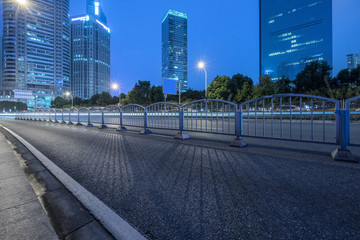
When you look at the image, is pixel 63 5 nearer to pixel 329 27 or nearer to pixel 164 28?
pixel 164 28

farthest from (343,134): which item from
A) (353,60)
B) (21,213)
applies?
(353,60)

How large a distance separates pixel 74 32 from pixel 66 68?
4060 centimetres

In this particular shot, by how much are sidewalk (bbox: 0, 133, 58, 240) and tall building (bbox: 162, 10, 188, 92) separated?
494ft

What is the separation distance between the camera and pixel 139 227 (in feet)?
5.65

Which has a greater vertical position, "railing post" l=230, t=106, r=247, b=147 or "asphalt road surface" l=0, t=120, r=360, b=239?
"railing post" l=230, t=106, r=247, b=147

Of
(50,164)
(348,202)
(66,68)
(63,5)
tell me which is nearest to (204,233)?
(348,202)

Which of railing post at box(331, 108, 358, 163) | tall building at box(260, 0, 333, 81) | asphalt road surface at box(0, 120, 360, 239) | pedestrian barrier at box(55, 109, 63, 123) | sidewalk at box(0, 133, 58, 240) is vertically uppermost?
tall building at box(260, 0, 333, 81)

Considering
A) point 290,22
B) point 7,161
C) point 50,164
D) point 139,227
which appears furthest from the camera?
point 290,22

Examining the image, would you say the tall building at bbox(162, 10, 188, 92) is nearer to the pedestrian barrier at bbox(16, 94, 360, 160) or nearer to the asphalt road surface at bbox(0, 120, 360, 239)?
the pedestrian barrier at bbox(16, 94, 360, 160)

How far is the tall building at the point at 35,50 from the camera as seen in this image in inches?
4798

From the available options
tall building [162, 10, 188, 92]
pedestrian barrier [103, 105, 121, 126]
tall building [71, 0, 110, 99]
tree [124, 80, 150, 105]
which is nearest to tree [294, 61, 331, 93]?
tree [124, 80, 150, 105]

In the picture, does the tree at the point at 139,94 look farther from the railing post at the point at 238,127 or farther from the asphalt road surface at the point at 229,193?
the asphalt road surface at the point at 229,193

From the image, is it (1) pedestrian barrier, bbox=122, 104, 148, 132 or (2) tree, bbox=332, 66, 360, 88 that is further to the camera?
(2) tree, bbox=332, 66, 360, 88

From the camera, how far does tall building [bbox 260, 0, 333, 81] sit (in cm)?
9244
